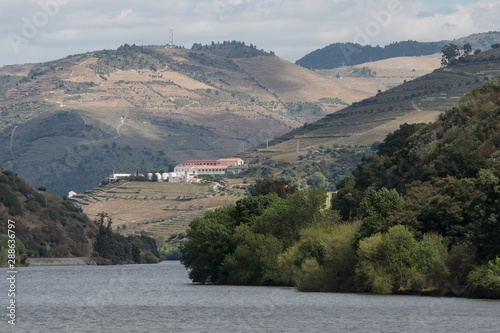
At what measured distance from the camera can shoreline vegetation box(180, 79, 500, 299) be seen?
80.2m

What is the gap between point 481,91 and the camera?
132375 mm

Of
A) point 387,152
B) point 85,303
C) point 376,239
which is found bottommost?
point 85,303

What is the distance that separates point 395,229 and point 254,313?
16.1 metres

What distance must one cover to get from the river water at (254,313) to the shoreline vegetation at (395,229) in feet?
8.49

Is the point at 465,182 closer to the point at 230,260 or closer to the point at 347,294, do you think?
the point at 347,294

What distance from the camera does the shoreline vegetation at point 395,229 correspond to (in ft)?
263

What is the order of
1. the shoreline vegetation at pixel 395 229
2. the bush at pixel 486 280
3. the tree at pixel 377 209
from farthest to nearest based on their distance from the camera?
the tree at pixel 377 209
the shoreline vegetation at pixel 395 229
the bush at pixel 486 280

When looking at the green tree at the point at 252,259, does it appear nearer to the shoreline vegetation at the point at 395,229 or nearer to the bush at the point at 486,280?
the shoreline vegetation at the point at 395,229

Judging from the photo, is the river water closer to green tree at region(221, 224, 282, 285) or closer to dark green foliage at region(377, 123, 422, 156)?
green tree at region(221, 224, 282, 285)

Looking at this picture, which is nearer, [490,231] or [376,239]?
[490,231]

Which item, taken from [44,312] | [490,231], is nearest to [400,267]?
[490,231]

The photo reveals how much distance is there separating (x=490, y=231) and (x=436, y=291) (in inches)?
318

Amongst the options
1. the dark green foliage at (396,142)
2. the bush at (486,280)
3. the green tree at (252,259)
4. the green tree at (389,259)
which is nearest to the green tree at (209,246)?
A: the green tree at (252,259)

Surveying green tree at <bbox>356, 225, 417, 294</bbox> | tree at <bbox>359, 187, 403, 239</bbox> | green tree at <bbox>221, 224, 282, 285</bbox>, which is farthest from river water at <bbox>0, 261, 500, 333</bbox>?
tree at <bbox>359, 187, 403, 239</bbox>
